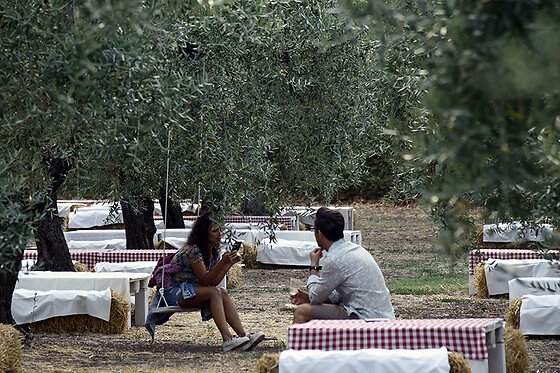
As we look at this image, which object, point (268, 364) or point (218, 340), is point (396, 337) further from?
point (218, 340)

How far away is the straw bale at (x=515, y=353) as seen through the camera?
20.4ft

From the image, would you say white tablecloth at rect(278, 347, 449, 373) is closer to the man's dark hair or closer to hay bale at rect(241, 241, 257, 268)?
the man's dark hair

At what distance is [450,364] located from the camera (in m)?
4.62

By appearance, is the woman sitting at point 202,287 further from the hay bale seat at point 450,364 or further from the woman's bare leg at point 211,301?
the hay bale seat at point 450,364

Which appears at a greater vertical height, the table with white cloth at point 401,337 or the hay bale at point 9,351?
the table with white cloth at point 401,337

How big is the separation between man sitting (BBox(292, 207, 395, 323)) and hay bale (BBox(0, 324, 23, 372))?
2223mm

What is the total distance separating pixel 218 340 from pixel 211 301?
1170mm

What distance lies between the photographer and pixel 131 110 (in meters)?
4.52

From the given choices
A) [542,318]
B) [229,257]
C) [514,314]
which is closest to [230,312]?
[229,257]

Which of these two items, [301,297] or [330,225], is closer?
[330,225]

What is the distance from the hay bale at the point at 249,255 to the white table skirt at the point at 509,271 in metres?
5.78

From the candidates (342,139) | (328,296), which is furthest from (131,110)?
(342,139)

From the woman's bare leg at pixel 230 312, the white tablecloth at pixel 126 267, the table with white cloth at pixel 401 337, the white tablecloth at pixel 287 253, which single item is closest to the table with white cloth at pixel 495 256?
the white tablecloth at pixel 287 253

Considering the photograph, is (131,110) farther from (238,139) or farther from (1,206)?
(238,139)
